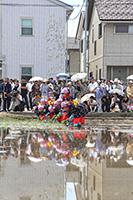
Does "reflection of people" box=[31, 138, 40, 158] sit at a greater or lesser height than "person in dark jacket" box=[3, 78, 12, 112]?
lesser

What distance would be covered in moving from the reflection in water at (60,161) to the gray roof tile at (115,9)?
16.5 m

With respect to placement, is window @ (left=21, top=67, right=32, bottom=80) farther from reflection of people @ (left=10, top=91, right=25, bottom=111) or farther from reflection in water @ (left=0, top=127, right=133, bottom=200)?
reflection in water @ (left=0, top=127, right=133, bottom=200)

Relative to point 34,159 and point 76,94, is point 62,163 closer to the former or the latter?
point 34,159

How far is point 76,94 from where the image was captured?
24.0 metres

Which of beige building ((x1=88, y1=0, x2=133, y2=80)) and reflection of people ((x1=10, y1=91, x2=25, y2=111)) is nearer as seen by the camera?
reflection of people ((x1=10, y1=91, x2=25, y2=111))

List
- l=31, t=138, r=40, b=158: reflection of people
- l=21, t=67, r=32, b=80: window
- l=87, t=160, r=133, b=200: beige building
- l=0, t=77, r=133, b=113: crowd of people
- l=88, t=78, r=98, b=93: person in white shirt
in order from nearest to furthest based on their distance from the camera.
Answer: l=87, t=160, r=133, b=200: beige building
l=31, t=138, r=40, b=158: reflection of people
l=0, t=77, r=133, b=113: crowd of people
l=88, t=78, r=98, b=93: person in white shirt
l=21, t=67, r=32, b=80: window

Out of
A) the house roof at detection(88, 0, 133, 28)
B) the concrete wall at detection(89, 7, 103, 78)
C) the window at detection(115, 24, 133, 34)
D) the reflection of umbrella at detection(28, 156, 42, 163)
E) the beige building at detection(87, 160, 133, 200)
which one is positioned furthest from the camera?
the concrete wall at detection(89, 7, 103, 78)

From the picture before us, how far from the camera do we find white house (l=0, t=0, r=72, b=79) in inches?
1281

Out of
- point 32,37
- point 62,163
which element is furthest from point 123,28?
point 62,163

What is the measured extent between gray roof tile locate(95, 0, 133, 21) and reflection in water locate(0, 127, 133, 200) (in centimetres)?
1649

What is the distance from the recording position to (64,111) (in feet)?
62.6

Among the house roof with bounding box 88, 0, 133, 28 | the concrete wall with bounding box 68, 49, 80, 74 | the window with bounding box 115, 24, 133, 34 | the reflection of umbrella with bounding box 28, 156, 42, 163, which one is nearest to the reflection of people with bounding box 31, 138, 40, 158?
the reflection of umbrella with bounding box 28, 156, 42, 163

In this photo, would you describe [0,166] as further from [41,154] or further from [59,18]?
[59,18]

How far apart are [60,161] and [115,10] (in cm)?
2264
